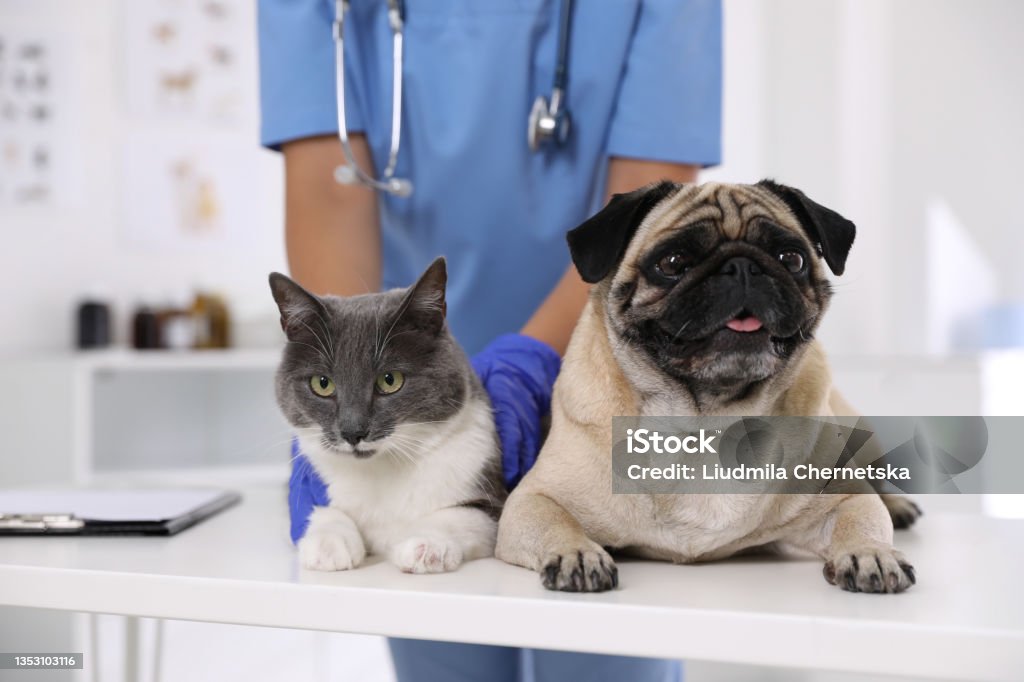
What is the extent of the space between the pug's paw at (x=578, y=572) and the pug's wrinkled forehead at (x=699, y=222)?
9.1 inches

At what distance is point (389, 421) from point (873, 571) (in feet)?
1.44

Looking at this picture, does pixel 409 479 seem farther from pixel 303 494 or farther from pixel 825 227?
pixel 825 227

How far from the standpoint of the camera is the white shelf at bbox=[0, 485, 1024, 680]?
0.55 m

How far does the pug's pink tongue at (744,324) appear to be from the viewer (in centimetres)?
64

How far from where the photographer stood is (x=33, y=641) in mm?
1308

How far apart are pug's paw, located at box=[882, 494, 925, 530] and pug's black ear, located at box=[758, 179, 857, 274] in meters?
0.34

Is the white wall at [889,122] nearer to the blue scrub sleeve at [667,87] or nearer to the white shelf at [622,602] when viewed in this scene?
the blue scrub sleeve at [667,87]

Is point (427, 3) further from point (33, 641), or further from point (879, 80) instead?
point (879, 80)

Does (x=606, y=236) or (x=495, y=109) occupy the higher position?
(x=495, y=109)

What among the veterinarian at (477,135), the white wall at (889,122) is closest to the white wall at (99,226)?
the white wall at (889,122)

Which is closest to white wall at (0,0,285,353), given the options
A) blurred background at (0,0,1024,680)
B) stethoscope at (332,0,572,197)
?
blurred background at (0,0,1024,680)

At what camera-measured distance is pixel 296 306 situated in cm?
82

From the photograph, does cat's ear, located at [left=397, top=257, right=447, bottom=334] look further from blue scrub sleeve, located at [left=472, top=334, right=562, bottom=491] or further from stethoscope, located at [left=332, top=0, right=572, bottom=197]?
stethoscope, located at [left=332, top=0, right=572, bottom=197]

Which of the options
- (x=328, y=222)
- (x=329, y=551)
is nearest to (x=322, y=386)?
(x=329, y=551)
